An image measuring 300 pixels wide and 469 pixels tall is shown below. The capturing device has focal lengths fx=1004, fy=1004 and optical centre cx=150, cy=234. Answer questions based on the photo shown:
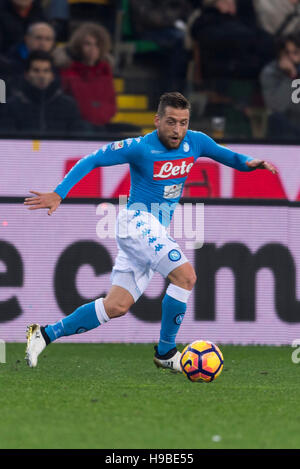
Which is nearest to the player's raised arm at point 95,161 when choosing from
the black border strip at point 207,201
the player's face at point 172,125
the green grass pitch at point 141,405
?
the player's face at point 172,125

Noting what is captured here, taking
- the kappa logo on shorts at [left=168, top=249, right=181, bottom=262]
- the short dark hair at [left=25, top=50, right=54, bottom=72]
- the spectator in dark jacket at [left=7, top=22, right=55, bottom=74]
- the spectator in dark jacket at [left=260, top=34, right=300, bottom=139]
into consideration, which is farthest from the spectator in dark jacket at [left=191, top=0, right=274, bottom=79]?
the kappa logo on shorts at [left=168, top=249, right=181, bottom=262]

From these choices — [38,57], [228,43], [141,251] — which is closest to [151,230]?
[141,251]

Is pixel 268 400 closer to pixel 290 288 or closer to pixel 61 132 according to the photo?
pixel 290 288

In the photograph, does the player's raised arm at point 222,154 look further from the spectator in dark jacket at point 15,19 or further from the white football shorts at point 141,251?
the spectator in dark jacket at point 15,19

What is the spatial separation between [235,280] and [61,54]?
3.26 m

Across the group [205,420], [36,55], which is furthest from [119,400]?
[36,55]

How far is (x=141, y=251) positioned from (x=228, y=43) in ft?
17.2

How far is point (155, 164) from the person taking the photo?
670 cm

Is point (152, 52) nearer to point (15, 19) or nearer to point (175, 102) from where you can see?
point (15, 19)

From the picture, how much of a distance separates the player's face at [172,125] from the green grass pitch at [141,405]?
156cm

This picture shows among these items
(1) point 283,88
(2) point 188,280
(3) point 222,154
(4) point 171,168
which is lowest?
(2) point 188,280

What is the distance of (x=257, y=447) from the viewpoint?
14.1 ft
